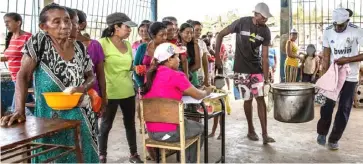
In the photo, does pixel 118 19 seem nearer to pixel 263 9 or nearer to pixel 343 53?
pixel 263 9

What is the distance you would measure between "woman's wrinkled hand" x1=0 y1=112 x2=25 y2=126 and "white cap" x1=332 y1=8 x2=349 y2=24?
3.66 meters

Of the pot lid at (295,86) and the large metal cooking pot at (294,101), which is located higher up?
the pot lid at (295,86)

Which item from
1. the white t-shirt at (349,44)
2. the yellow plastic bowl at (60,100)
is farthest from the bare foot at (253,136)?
the yellow plastic bowl at (60,100)

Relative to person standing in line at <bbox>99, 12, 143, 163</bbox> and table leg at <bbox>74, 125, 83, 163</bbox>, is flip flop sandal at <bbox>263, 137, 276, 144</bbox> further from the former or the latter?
table leg at <bbox>74, 125, 83, 163</bbox>

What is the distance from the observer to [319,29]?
9.42 m

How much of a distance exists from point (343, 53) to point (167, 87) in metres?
2.47

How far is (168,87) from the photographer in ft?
10.9

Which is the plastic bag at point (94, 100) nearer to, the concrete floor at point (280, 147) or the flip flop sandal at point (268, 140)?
the concrete floor at point (280, 147)

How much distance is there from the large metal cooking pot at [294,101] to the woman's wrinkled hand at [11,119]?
3255mm

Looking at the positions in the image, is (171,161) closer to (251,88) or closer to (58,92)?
(251,88)

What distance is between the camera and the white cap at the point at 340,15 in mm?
4379

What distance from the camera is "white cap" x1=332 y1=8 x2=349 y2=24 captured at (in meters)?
4.38

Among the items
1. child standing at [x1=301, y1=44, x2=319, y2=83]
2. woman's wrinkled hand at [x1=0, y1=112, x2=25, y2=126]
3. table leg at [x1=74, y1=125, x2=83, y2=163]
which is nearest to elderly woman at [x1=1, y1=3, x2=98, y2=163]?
woman's wrinkled hand at [x1=0, y1=112, x2=25, y2=126]

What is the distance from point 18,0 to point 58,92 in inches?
190
